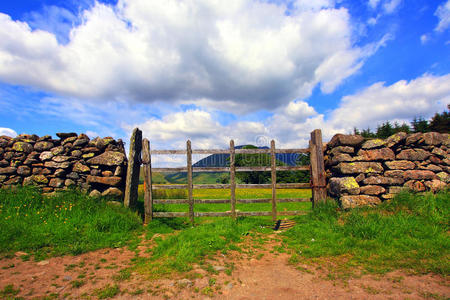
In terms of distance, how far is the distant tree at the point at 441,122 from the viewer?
129 ft

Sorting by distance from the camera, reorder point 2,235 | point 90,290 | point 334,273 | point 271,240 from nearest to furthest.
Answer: point 90,290 → point 334,273 → point 2,235 → point 271,240

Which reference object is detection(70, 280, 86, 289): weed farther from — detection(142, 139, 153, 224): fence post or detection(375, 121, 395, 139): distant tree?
detection(375, 121, 395, 139): distant tree

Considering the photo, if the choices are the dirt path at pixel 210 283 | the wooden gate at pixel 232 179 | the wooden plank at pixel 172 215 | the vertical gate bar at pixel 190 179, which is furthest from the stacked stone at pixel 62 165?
the dirt path at pixel 210 283

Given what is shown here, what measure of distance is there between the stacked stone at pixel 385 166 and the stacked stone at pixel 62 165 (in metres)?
7.92

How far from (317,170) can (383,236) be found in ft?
10.6

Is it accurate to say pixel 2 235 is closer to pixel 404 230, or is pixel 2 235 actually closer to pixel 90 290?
pixel 90 290

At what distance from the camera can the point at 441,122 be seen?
40812 millimetres

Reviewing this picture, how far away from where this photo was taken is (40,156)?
8.21 m

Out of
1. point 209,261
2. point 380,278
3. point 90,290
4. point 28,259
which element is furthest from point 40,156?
point 380,278

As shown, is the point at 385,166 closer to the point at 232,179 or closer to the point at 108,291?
the point at 232,179

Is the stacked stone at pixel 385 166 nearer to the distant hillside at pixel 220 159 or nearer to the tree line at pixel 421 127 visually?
the distant hillside at pixel 220 159

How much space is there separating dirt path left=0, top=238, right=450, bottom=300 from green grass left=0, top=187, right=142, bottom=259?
648 millimetres

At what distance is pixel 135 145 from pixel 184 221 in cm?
334

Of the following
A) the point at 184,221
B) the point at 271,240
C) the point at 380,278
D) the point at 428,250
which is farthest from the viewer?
the point at 184,221
